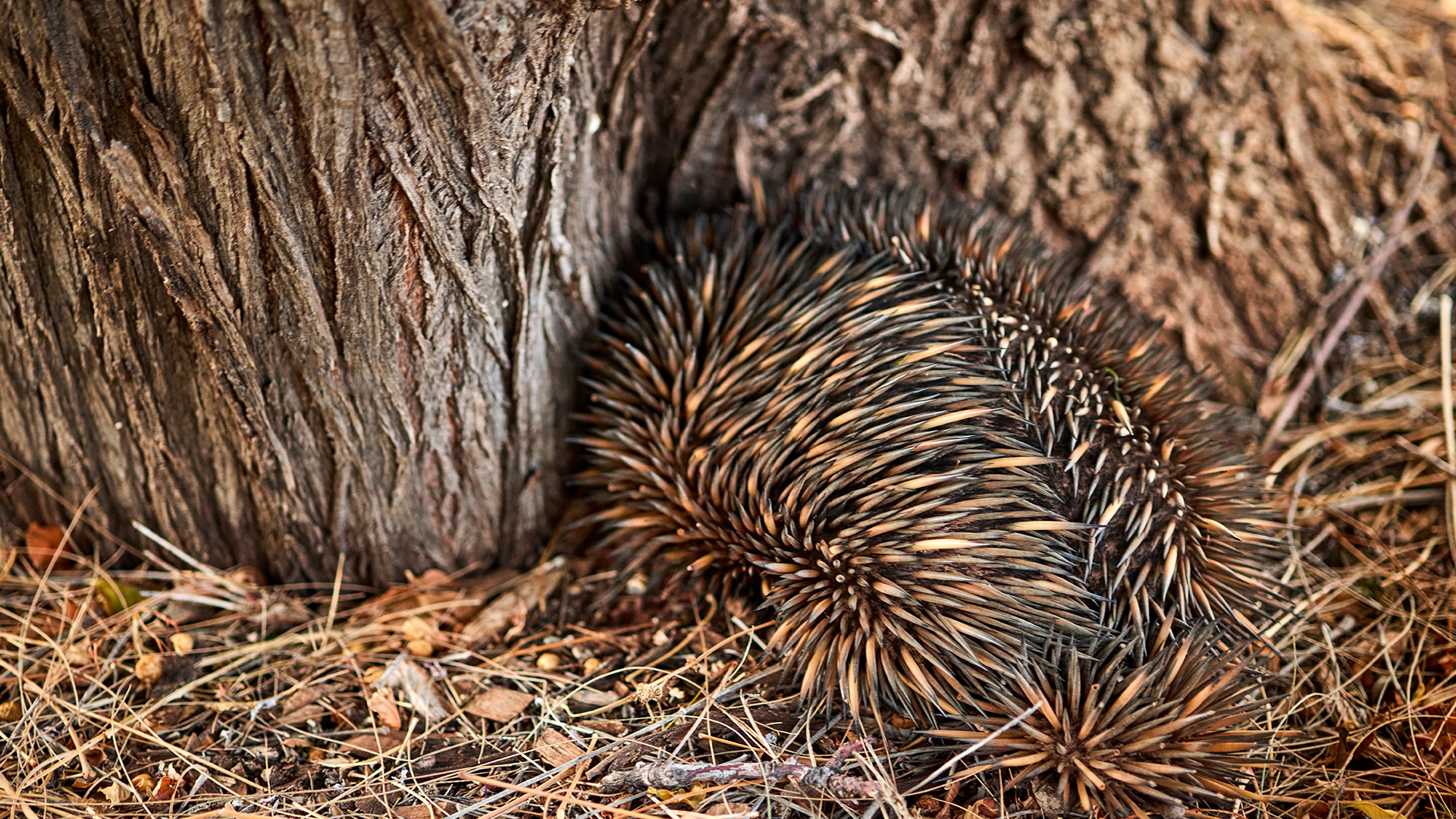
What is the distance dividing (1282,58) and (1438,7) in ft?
Answer: 4.13

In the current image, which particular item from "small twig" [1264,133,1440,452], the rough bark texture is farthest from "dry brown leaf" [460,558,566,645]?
"small twig" [1264,133,1440,452]

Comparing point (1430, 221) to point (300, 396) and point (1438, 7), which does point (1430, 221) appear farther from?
point (300, 396)

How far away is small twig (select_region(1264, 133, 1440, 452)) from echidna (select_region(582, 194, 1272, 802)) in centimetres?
116

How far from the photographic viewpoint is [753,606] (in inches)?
107

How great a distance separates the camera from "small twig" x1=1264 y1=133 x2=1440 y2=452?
3.53 metres

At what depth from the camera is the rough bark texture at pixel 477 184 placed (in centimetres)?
200

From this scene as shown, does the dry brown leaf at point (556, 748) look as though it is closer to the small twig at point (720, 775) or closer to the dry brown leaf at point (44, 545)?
the small twig at point (720, 775)

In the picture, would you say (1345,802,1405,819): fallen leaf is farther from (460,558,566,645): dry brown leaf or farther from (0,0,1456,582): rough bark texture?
(460,558,566,645): dry brown leaf

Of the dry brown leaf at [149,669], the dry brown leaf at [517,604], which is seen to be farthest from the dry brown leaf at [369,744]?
the dry brown leaf at [149,669]

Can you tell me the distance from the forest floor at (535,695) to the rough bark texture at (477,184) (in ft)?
0.67

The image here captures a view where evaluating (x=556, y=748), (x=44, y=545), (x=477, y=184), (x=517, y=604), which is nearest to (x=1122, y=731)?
(x=556, y=748)

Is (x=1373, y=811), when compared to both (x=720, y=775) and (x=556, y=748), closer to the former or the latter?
(x=720, y=775)

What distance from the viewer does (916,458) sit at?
2.30 metres

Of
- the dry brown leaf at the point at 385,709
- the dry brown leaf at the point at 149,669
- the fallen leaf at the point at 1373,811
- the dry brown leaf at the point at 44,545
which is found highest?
the dry brown leaf at the point at 44,545
